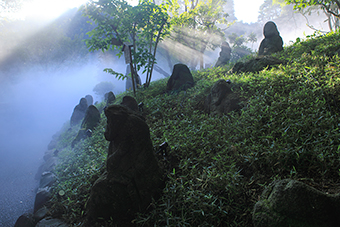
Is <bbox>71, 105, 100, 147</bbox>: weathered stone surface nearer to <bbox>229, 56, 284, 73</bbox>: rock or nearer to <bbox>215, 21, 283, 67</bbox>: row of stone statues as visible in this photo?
<bbox>229, 56, 284, 73</bbox>: rock

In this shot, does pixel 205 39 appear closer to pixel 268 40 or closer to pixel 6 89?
pixel 268 40

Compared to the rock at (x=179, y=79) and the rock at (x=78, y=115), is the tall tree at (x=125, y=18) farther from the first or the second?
the rock at (x=78, y=115)

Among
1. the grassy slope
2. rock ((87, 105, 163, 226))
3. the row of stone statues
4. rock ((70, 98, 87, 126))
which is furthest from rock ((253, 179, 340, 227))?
rock ((70, 98, 87, 126))

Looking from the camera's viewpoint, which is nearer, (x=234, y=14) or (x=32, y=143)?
(x=32, y=143)

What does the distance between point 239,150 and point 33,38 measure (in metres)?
17.0

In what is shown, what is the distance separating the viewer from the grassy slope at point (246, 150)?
6.18 ft

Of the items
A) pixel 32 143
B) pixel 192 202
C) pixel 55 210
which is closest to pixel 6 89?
pixel 32 143

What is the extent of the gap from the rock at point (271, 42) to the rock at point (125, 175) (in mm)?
5798

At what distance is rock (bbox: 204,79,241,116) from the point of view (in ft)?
12.2

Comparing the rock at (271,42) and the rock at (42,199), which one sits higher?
the rock at (271,42)

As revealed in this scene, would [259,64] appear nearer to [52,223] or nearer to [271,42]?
[271,42]

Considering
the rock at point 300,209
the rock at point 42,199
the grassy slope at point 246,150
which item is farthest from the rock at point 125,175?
the rock at point 42,199

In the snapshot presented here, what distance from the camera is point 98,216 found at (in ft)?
7.25

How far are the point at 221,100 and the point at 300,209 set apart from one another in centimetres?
276
